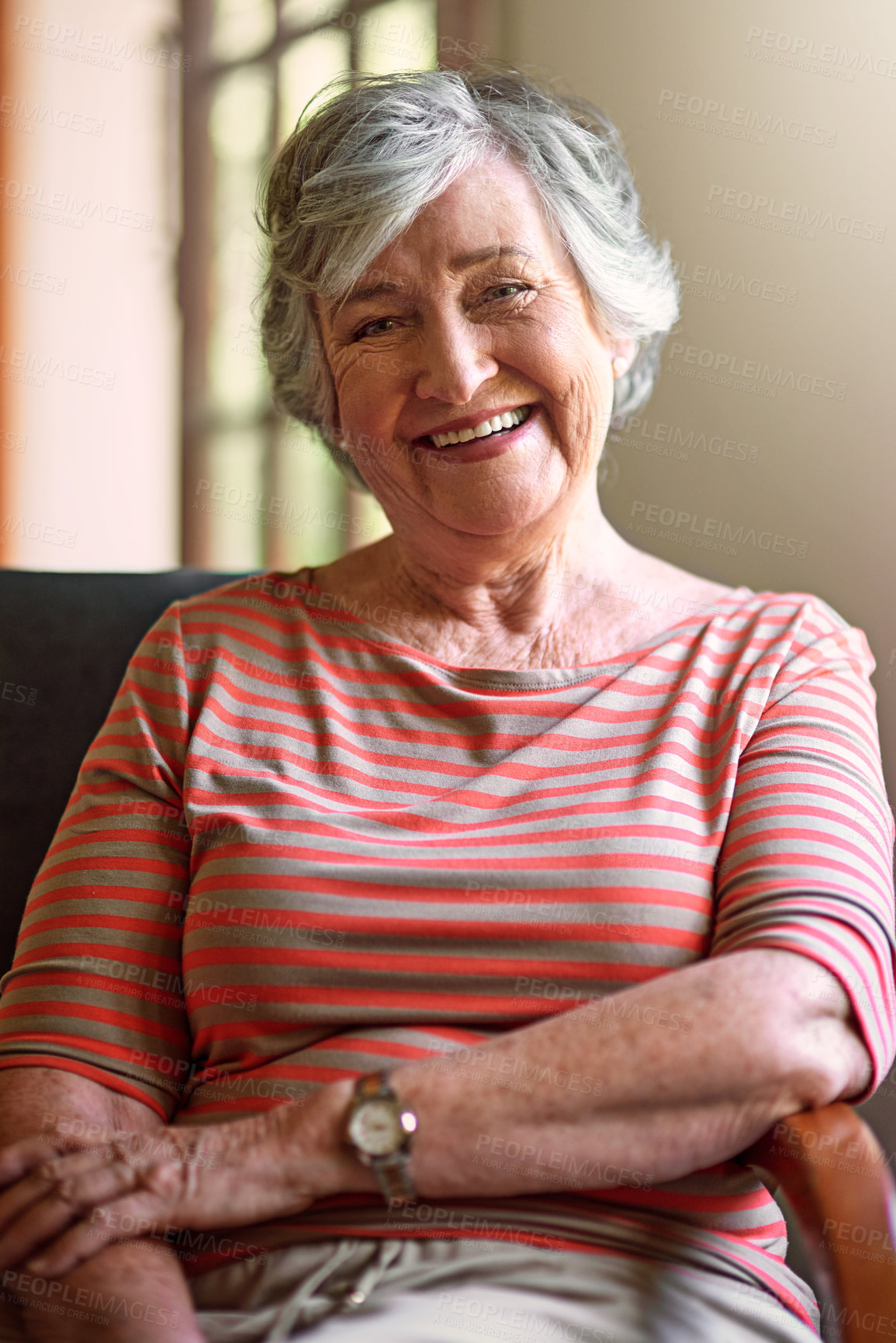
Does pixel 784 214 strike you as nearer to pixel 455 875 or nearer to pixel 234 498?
pixel 455 875

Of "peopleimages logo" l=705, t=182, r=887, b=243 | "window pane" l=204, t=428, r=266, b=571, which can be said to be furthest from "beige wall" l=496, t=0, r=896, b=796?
"window pane" l=204, t=428, r=266, b=571

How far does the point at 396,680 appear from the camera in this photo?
1222mm

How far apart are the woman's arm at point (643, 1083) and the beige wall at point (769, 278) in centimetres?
72

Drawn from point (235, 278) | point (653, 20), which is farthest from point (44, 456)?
point (653, 20)

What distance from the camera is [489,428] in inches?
48.1

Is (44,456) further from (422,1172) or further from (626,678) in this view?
(422,1172)

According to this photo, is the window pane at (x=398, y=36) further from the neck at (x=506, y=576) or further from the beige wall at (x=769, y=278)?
the neck at (x=506, y=576)

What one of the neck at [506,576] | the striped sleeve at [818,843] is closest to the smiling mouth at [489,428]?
the neck at [506,576]

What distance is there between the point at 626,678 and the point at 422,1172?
20.4 inches

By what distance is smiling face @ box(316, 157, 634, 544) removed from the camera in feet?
3.87

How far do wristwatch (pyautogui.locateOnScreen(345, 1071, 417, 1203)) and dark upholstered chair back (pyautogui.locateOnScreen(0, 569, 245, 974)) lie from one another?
70 centimetres

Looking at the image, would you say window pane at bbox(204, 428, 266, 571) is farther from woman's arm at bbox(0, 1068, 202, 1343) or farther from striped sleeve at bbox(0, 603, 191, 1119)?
woman's arm at bbox(0, 1068, 202, 1343)

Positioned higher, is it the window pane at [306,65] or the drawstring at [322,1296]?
the window pane at [306,65]

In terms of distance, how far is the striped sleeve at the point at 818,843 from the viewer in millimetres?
935
